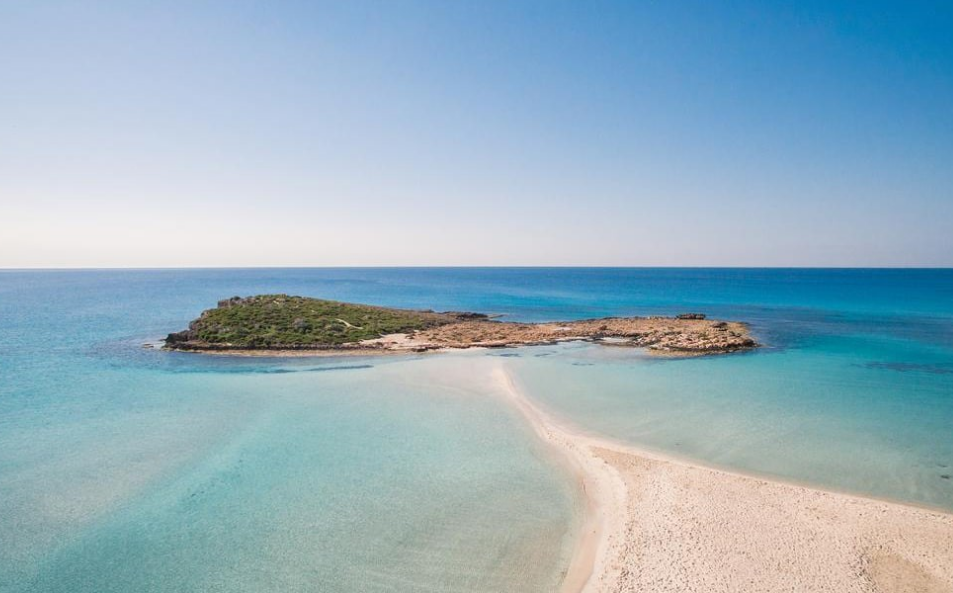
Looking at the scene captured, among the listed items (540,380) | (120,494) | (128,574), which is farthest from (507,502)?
(540,380)

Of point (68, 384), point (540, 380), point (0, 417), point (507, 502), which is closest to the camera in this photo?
point (507, 502)

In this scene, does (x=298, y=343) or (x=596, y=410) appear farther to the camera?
(x=298, y=343)

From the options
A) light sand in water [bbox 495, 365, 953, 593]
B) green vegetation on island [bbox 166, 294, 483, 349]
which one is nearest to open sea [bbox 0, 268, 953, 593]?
light sand in water [bbox 495, 365, 953, 593]

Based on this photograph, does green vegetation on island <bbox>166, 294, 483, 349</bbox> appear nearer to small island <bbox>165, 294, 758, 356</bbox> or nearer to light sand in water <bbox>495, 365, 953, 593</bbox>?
small island <bbox>165, 294, 758, 356</bbox>

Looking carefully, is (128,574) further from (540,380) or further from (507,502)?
(540,380)

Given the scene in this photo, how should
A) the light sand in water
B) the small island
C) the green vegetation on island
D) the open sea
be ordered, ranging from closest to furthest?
the light sand in water < the open sea < the small island < the green vegetation on island

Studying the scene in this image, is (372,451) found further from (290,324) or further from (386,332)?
(290,324)

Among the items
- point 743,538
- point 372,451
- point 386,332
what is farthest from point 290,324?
point 743,538

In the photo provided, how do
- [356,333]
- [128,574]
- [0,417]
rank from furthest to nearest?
[356,333], [0,417], [128,574]

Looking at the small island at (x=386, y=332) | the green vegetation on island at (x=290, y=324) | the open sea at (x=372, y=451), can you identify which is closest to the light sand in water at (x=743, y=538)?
the open sea at (x=372, y=451)
